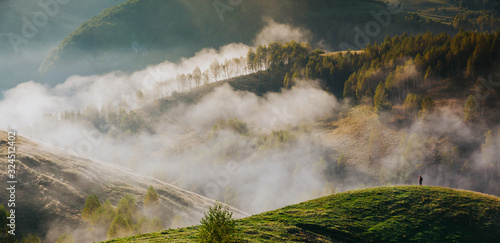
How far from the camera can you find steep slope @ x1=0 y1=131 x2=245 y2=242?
6488 centimetres

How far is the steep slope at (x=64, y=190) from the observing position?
213 feet

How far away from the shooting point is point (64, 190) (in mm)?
74812

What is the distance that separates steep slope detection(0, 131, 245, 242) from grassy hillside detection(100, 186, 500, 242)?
35851mm

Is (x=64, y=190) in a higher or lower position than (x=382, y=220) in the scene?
lower

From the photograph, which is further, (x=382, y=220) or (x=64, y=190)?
(x=64, y=190)

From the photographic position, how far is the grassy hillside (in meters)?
41.2

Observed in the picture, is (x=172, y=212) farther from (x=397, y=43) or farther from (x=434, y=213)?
(x=397, y=43)

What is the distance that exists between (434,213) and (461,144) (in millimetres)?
83000

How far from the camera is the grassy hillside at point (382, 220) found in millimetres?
41219

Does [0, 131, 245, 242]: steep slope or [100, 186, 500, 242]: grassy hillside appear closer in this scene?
[100, 186, 500, 242]: grassy hillside

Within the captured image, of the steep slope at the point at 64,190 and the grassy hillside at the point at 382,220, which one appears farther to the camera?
the steep slope at the point at 64,190

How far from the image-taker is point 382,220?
47.8 meters

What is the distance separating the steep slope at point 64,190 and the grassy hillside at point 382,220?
1411 inches

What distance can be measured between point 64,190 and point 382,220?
7324 cm
